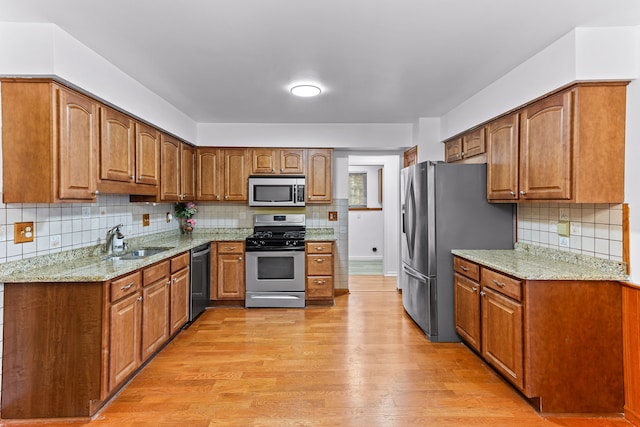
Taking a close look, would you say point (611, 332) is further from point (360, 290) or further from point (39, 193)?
point (39, 193)

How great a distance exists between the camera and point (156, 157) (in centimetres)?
324

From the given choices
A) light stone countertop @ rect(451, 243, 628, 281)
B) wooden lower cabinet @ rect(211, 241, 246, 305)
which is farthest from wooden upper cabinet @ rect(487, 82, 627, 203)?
wooden lower cabinet @ rect(211, 241, 246, 305)

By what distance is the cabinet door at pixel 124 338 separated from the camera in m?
2.08

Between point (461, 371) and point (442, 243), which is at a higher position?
point (442, 243)

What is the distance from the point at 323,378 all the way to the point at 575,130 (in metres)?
2.40

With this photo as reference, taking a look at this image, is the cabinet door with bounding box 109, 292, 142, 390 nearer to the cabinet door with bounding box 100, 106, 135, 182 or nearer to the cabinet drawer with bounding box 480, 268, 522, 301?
the cabinet door with bounding box 100, 106, 135, 182

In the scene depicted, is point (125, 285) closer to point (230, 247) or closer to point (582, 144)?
point (230, 247)

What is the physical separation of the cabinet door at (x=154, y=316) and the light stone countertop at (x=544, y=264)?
2619 millimetres

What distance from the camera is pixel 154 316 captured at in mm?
2637

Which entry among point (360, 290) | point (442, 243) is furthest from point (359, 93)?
point (360, 290)

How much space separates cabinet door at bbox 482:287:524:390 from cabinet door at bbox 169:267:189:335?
2.69 metres

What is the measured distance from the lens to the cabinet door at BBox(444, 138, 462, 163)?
3.60 meters

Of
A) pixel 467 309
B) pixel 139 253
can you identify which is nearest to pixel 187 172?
pixel 139 253

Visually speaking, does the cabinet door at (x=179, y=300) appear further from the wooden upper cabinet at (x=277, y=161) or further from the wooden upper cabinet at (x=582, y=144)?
the wooden upper cabinet at (x=582, y=144)
